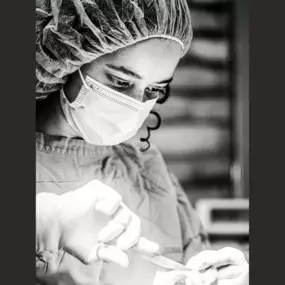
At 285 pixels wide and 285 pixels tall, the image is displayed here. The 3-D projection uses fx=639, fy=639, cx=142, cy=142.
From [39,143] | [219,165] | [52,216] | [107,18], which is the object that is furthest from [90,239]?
[107,18]

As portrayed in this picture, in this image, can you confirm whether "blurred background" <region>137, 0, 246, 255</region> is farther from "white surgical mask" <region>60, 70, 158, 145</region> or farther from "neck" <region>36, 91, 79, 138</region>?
"neck" <region>36, 91, 79, 138</region>

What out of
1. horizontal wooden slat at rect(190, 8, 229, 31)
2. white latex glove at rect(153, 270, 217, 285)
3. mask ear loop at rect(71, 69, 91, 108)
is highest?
horizontal wooden slat at rect(190, 8, 229, 31)

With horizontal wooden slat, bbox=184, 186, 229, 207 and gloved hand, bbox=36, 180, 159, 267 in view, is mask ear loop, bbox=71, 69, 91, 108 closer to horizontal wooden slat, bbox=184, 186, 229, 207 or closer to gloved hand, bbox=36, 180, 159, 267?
gloved hand, bbox=36, 180, 159, 267

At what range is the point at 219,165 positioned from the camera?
289 cm

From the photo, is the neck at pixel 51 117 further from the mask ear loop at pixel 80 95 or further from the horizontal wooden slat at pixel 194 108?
the horizontal wooden slat at pixel 194 108

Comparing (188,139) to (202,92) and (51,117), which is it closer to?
(202,92)

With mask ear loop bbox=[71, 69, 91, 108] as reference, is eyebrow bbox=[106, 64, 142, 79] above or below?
above

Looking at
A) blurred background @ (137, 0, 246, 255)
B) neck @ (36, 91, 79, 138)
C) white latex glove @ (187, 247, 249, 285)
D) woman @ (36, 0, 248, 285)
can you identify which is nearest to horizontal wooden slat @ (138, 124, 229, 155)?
blurred background @ (137, 0, 246, 255)

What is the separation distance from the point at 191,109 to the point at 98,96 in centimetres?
43

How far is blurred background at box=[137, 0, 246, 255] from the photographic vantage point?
286 centimetres

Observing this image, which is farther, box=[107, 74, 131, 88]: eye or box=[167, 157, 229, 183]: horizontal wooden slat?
box=[167, 157, 229, 183]: horizontal wooden slat

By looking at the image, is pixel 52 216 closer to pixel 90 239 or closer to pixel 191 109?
pixel 90 239

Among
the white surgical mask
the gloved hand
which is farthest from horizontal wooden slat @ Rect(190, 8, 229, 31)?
the gloved hand

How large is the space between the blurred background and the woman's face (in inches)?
5.0
